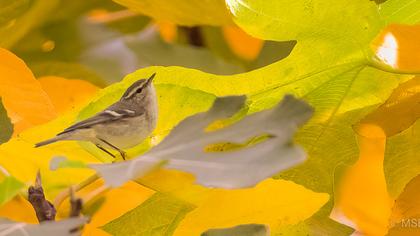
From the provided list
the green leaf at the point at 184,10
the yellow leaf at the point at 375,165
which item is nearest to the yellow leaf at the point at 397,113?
the yellow leaf at the point at 375,165

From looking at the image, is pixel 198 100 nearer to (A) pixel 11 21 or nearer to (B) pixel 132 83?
(B) pixel 132 83

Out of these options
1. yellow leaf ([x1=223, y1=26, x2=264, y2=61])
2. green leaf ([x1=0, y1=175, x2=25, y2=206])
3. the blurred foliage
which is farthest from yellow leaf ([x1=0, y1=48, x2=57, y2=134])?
yellow leaf ([x1=223, y1=26, x2=264, y2=61])

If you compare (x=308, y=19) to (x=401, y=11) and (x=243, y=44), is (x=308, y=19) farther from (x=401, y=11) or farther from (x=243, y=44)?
(x=243, y=44)

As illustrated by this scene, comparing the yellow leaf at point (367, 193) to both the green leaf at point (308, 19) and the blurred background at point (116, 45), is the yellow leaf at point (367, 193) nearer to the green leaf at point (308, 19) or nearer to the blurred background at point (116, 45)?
the green leaf at point (308, 19)

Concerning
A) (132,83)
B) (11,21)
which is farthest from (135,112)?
(11,21)

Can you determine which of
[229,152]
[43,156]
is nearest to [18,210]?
[43,156]

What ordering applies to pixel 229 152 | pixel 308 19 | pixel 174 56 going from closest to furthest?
pixel 229 152, pixel 308 19, pixel 174 56

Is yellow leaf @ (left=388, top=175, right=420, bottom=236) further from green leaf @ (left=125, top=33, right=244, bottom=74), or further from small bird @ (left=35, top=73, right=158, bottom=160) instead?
green leaf @ (left=125, top=33, right=244, bottom=74)
